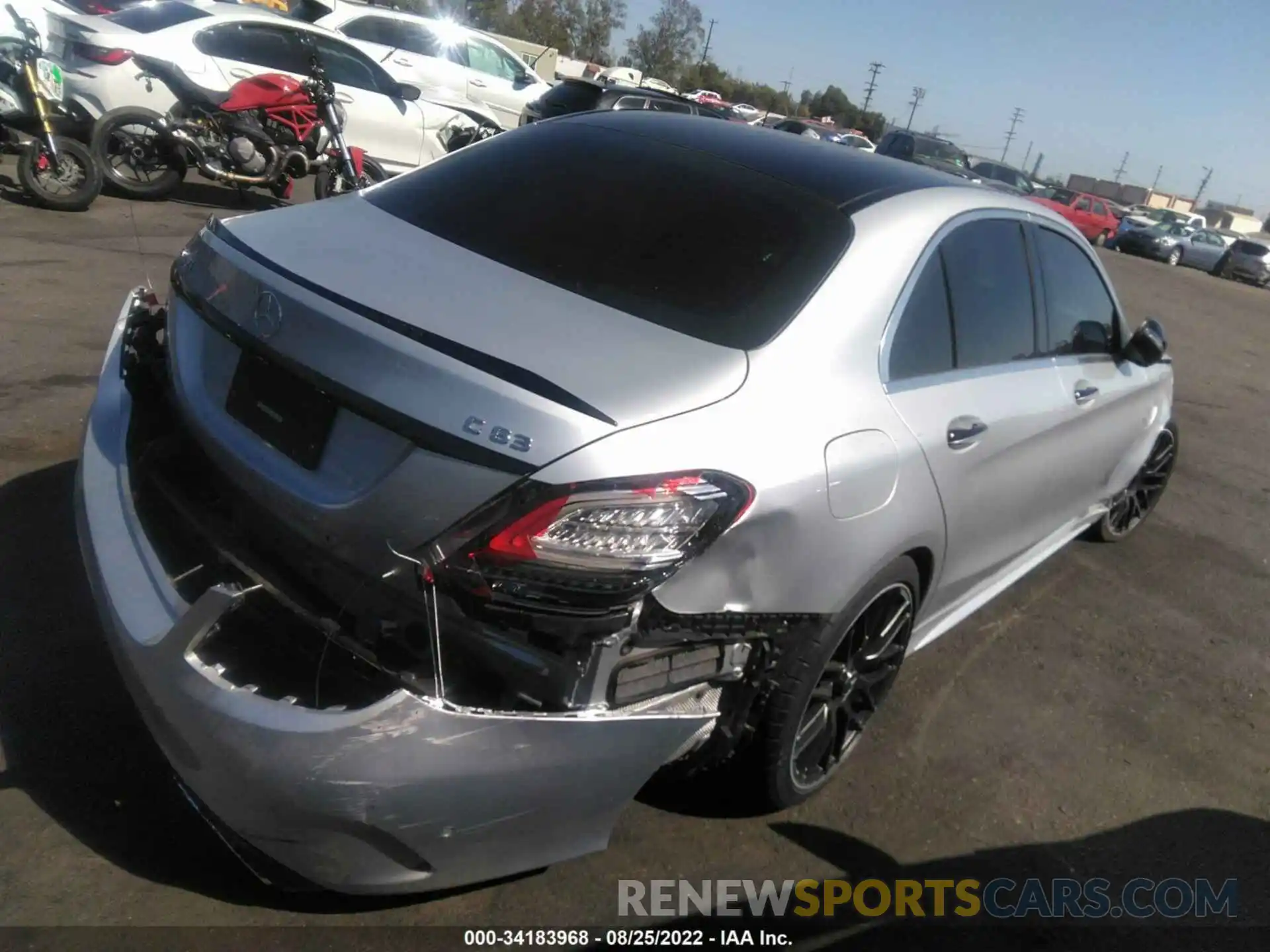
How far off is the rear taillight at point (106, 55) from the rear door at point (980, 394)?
8.21 metres

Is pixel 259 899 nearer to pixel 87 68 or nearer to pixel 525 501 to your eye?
pixel 525 501

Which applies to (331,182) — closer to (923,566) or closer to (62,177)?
(62,177)

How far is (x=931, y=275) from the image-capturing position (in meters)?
3.08

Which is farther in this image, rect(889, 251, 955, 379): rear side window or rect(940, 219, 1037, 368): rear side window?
rect(940, 219, 1037, 368): rear side window

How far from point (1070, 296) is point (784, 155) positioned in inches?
55.7

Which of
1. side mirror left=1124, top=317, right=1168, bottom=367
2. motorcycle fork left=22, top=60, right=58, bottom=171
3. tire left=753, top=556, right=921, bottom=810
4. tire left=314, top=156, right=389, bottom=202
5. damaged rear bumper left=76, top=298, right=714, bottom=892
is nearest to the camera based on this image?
damaged rear bumper left=76, top=298, right=714, bottom=892

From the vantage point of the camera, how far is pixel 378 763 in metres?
1.97

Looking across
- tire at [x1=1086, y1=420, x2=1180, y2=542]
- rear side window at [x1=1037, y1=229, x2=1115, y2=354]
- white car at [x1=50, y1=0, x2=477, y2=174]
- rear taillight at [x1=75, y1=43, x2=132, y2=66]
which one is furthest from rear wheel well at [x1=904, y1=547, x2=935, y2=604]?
rear taillight at [x1=75, y1=43, x2=132, y2=66]

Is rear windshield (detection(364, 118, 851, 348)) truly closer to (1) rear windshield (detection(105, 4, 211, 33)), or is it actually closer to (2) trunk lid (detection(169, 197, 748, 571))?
(2) trunk lid (detection(169, 197, 748, 571))

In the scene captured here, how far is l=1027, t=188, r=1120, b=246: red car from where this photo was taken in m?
30.9

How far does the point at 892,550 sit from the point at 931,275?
2.82 ft

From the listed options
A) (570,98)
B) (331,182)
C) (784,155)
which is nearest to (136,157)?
(331,182)

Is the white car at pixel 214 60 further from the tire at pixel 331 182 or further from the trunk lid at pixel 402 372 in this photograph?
the trunk lid at pixel 402 372

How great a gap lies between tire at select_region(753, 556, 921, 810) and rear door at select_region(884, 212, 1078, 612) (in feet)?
0.91
